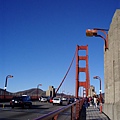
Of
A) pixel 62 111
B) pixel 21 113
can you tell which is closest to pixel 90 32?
pixel 21 113

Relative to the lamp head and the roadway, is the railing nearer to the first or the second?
the roadway

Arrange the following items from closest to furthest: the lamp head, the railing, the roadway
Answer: the railing < the lamp head < the roadway

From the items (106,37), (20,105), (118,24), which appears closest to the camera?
(118,24)

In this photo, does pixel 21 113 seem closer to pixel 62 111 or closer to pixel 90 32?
pixel 90 32

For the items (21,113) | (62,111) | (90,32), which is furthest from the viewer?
(21,113)

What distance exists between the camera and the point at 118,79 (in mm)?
10984

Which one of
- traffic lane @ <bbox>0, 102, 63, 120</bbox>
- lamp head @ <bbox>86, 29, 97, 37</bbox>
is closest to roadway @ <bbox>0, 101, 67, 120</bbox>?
traffic lane @ <bbox>0, 102, 63, 120</bbox>

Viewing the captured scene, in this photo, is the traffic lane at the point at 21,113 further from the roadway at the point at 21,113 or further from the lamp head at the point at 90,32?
the lamp head at the point at 90,32

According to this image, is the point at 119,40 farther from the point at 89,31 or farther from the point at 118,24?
the point at 89,31

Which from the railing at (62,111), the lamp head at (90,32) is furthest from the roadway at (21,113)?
the lamp head at (90,32)

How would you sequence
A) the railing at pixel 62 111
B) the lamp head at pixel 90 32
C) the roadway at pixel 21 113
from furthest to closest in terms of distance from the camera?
the roadway at pixel 21 113, the lamp head at pixel 90 32, the railing at pixel 62 111

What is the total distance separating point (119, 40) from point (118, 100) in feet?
8.91

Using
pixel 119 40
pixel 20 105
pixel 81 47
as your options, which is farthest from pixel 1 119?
pixel 81 47

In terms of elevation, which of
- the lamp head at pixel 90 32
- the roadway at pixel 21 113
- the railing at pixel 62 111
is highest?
the lamp head at pixel 90 32
